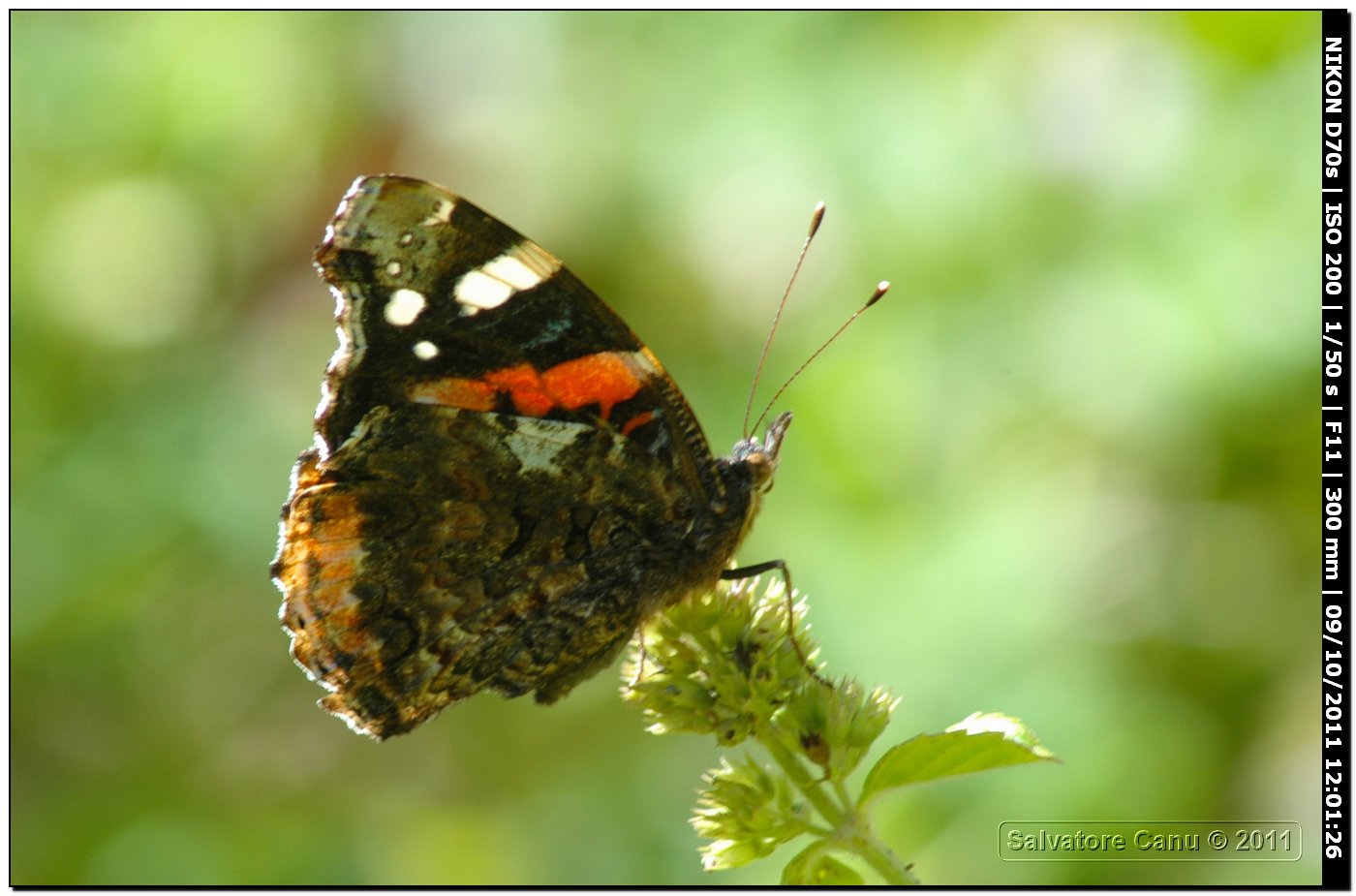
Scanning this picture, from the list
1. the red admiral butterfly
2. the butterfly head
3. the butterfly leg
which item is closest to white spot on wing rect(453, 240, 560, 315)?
the red admiral butterfly

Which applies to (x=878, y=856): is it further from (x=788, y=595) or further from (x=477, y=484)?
(x=477, y=484)

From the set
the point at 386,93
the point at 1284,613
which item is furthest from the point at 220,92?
the point at 1284,613

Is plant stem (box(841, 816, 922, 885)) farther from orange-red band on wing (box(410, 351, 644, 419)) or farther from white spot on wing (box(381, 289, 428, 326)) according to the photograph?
white spot on wing (box(381, 289, 428, 326))

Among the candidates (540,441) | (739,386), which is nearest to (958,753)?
(540,441)

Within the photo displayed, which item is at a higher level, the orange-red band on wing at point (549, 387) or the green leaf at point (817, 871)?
the orange-red band on wing at point (549, 387)

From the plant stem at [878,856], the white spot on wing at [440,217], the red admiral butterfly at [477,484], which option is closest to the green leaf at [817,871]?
the plant stem at [878,856]

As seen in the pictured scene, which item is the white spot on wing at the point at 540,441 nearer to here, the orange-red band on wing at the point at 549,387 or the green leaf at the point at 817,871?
the orange-red band on wing at the point at 549,387
